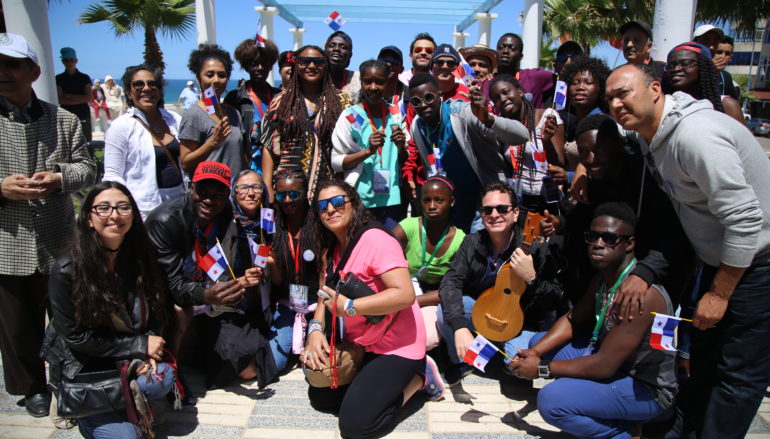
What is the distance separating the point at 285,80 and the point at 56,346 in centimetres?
349

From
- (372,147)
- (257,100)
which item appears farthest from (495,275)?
(257,100)

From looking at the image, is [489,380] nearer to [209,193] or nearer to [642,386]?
[642,386]

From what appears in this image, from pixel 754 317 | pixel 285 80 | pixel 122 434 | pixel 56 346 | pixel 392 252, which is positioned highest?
pixel 285 80

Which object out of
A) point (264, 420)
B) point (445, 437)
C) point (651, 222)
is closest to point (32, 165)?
point (264, 420)

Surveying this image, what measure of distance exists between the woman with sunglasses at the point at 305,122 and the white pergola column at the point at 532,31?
5.53m

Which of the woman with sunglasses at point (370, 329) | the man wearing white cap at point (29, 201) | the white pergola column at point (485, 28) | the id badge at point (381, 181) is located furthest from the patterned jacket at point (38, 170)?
the white pergola column at point (485, 28)

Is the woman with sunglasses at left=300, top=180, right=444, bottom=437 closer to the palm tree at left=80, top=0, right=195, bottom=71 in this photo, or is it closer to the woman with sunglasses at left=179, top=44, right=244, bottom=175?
the woman with sunglasses at left=179, top=44, right=244, bottom=175

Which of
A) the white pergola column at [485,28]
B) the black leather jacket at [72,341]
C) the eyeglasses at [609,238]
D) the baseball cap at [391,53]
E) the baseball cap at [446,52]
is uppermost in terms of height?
the white pergola column at [485,28]

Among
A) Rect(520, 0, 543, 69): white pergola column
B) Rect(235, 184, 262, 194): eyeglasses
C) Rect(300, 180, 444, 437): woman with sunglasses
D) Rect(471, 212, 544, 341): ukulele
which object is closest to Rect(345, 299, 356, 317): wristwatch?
Rect(300, 180, 444, 437): woman with sunglasses

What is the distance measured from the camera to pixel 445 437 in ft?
10.2

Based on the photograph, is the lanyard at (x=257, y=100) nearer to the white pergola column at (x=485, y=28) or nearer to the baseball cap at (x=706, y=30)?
the baseball cap at (x=706, y=30)

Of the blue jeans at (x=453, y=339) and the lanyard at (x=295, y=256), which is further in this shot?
the lanyard at (x=295, y=256)

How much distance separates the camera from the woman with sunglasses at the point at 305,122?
4.44 metres

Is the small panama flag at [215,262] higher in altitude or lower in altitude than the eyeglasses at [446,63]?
lower
